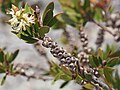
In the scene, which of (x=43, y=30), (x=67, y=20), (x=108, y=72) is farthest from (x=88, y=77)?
(x=67, y=20)

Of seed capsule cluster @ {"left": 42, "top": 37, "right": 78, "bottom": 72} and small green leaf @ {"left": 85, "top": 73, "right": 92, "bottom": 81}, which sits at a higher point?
seed capsule cluster @ {"left": 42, "top": 37, "right": 78, "bottom": 72}

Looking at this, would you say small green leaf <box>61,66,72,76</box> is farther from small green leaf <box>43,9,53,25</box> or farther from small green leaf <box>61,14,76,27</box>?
small green leaf <box>61,14,76,27</box>

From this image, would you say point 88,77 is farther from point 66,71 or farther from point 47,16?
point 47,16

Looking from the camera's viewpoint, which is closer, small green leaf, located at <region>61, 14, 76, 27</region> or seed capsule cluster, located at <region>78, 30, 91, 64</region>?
seed capsule cluster, located at <region>78, 30, 91, 64</region>

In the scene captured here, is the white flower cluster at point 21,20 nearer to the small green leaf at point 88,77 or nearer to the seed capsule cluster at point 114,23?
the small green leaf at point 88,77

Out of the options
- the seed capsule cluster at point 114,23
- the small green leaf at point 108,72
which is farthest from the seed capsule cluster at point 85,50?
the seed capsule cluster at point 114,23

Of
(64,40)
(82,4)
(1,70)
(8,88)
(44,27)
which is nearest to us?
(44,27)

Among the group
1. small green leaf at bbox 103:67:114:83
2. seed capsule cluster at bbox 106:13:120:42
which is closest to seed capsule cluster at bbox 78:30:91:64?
small green leaf at bbox 103:67:114:83

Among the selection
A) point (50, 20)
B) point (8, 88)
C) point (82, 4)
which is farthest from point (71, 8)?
point (8, 88)

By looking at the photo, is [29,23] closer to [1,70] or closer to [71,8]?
[1,70]

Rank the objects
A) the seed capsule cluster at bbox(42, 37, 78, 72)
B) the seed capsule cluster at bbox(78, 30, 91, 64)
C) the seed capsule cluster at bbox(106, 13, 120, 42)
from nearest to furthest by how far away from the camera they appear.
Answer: the seed capsule cluster at bbox(42, 37, 78, 72), the seed capsule cluster at bbox(78, 30, 91, 64), the seed capsule cluster at bbox(106, 13, 120, 42)

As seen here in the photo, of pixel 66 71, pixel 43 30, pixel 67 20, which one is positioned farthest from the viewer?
pixel 67 20
